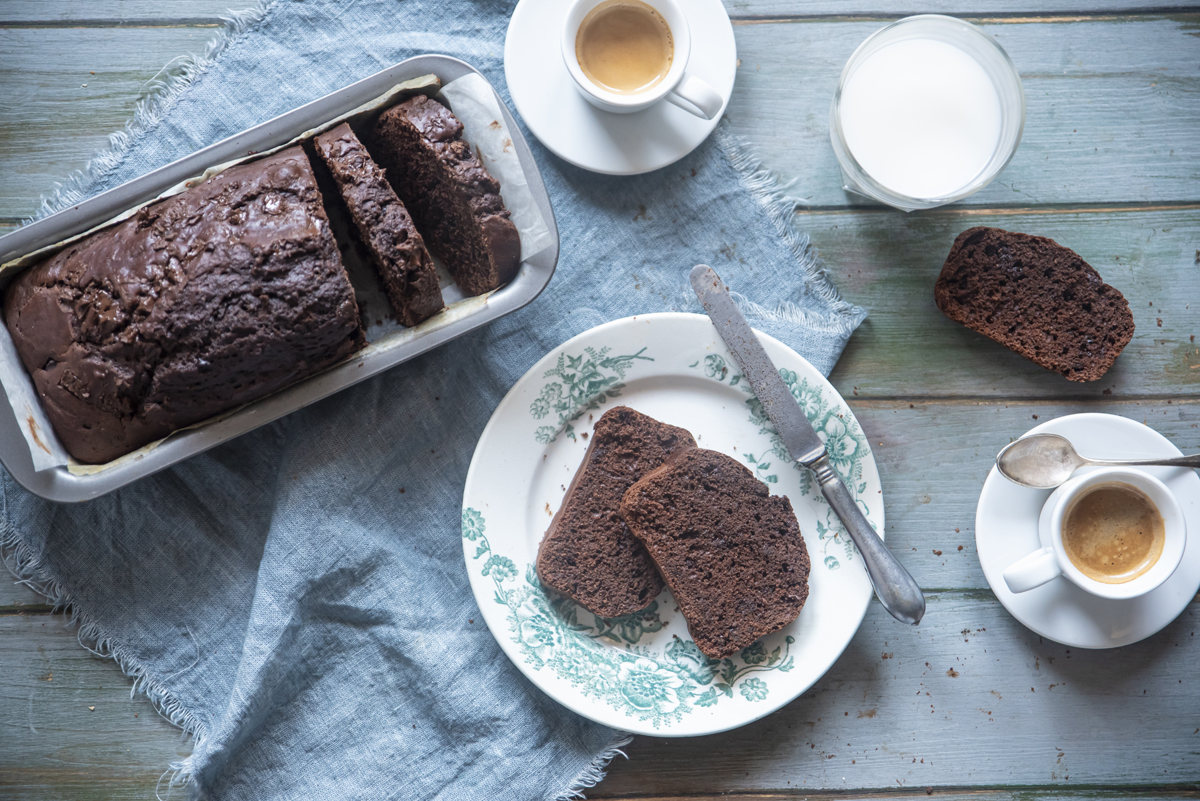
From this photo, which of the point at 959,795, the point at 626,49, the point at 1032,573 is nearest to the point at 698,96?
the point at 626,49

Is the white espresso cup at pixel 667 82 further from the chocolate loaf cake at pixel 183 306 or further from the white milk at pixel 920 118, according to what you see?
the chocolate loaf cake at pixel 183 306

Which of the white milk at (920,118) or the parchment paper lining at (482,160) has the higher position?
the parchment paper lining at (482,160)

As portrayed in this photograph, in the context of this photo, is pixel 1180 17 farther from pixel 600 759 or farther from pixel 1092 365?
pixel 600 759

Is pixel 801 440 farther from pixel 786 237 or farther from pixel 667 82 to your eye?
pixel 667 82

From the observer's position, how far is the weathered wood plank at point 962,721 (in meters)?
2.21

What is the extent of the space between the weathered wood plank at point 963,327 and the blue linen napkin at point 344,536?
20 centimetres

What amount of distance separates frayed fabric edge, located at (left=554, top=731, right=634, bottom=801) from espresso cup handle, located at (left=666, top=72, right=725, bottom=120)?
1.80 metres

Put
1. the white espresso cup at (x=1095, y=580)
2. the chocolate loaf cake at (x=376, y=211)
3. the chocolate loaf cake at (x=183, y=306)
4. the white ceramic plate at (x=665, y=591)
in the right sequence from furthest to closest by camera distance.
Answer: the white ceramic plate at (x=665, y=591) → the white espresso cup at (x=1095, y=580) → the chocolate loaf cake at (x=376, y=211) → the chocolate loaf cake at (x=183, y=306)

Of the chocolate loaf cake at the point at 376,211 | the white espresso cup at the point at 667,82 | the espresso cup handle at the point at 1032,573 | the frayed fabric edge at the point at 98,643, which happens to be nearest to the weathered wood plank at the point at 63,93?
the chocolate loaf cake at the point at 376,211

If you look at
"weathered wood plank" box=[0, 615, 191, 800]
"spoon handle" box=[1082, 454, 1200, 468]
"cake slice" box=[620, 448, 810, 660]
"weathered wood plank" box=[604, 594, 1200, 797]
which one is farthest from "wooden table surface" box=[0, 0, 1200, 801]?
"weathered wood plank" box=[0, 615, 191, 800]

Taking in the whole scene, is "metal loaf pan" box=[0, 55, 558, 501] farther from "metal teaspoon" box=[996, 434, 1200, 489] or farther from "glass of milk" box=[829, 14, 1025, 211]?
"metal teaspoon" box=[996, 434, 1200, 489]

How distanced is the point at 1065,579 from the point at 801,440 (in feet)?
2.87

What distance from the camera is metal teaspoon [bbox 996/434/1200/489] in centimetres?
207

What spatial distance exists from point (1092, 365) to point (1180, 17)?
1.12 m
